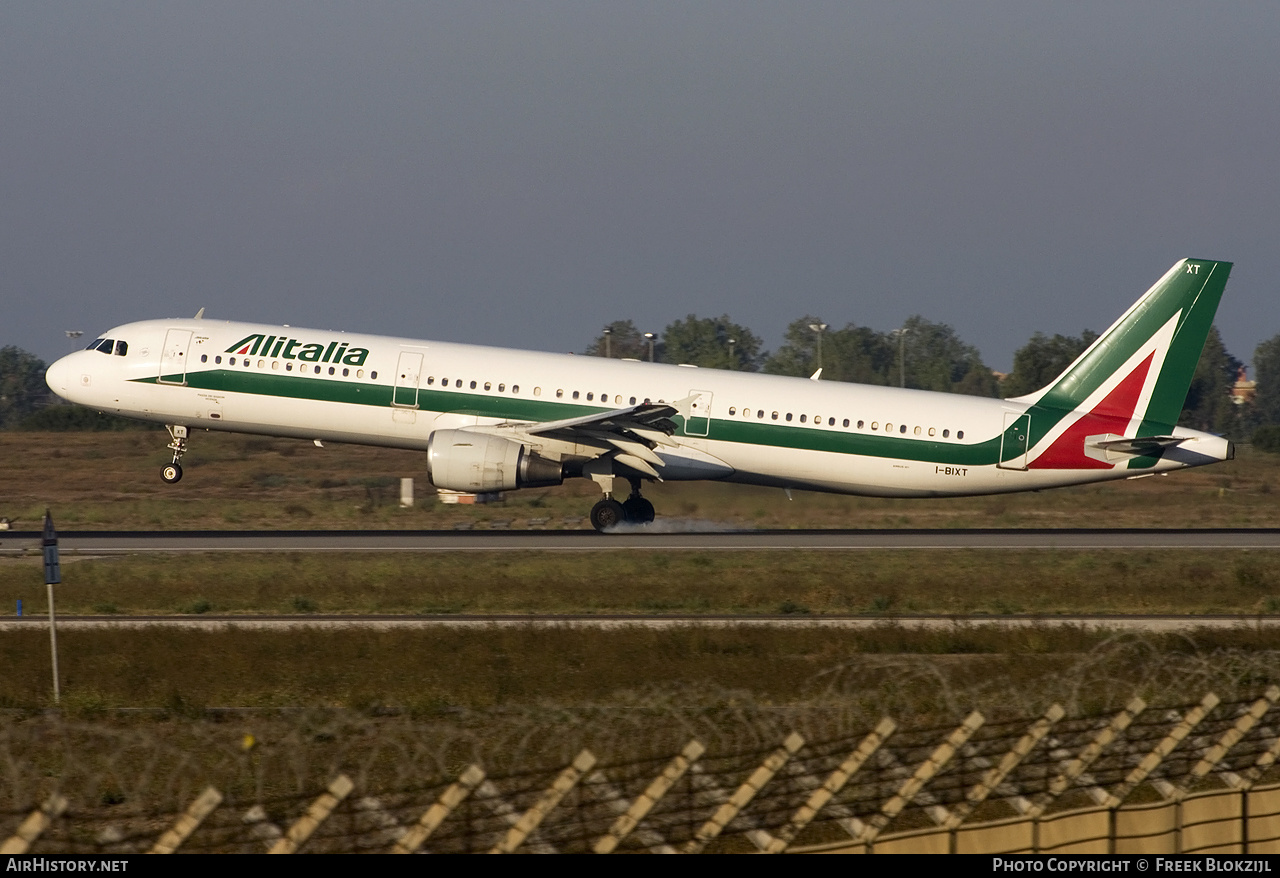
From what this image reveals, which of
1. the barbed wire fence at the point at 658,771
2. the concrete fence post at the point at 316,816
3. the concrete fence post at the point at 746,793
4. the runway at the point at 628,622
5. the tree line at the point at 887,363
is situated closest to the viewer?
the concrete fence post at the point at 316,816

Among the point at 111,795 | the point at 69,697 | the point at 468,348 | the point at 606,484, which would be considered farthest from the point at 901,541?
the point at 111,795

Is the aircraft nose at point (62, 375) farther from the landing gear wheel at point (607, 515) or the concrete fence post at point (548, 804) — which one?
the concrete fence post at point (548, 804)

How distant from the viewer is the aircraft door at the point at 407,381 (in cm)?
3347

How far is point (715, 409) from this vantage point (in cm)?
3403

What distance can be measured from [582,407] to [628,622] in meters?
12.4

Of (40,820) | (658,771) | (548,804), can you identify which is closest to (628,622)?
(658,771)

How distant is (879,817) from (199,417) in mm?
28992

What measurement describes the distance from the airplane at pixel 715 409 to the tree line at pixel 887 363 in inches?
2084

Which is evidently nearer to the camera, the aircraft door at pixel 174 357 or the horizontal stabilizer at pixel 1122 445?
the horizontal stabilizer at pixel 1122 445

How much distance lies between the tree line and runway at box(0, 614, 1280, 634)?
215 ft

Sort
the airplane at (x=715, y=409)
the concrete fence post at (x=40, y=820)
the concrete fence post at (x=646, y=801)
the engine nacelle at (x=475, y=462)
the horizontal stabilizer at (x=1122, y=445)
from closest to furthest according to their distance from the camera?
the concrete fence post at (x=40, y=820) < the concrete fence post at (x=646, y=801) < the engine nacelle at (x=475, y=462) < the horizontal stabilizer at (x=1122, y=445) < the airplane at (x=715, y=409)

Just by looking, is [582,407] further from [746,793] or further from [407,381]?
[746,793]

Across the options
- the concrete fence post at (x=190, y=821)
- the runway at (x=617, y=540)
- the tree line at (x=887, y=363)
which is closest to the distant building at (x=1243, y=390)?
the tree line at (x=887, y=363)
